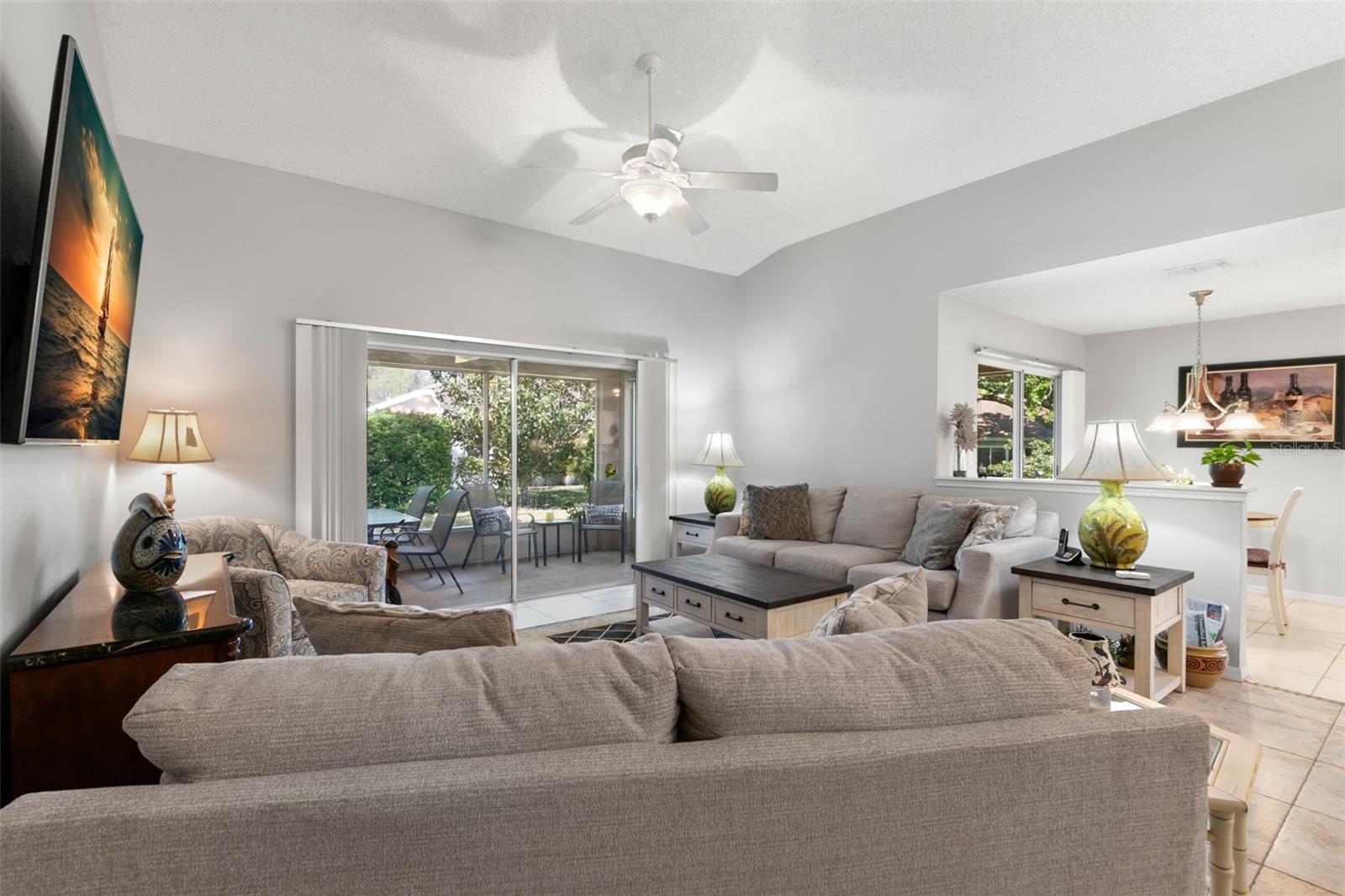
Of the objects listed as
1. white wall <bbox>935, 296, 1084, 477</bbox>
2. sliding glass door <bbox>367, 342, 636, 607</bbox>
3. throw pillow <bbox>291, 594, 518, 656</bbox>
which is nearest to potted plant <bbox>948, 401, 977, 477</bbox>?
white wall <bbox>935, 296, 1084, 477</bbox>

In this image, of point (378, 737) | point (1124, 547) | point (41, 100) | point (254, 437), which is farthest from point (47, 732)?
point (1124, 547)

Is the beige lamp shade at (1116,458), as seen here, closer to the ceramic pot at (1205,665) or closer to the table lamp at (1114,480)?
the table lamp at (1114,480)

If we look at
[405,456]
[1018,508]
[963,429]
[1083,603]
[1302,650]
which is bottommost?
[1302,650]

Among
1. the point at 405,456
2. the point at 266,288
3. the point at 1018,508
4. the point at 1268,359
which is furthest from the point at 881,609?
the point at 1268,359

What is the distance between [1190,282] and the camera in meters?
4.15

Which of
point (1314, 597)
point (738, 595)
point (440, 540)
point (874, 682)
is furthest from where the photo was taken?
point (1314, 597)

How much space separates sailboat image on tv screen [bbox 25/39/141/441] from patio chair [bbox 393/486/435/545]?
2237mm

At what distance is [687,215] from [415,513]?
8.79ft

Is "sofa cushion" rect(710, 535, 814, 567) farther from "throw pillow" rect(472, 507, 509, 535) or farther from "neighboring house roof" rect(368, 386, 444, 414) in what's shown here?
"neighboring house roof" rect(368, 386, 444, 414)

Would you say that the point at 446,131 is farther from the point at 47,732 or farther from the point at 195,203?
the point at 47,732

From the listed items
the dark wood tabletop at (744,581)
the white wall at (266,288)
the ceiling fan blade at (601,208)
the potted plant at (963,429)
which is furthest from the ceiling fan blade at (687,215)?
the potted plant at (963,429)

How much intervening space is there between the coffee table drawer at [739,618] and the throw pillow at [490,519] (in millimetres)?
2122

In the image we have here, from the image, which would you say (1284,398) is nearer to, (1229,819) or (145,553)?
(1229,819)

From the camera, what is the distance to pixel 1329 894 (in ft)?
5.65
